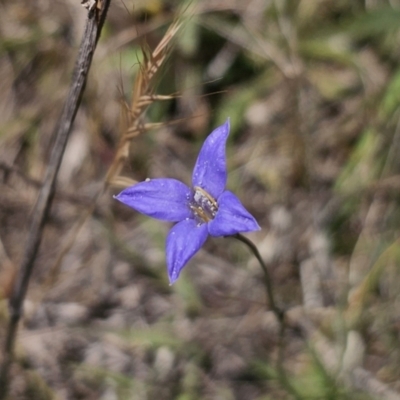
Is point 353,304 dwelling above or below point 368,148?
below

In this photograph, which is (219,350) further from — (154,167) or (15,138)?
(15,138)

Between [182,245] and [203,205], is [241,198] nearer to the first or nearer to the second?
[203,205]

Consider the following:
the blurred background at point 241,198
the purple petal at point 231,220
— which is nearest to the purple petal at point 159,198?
the purple petal at point 231,220

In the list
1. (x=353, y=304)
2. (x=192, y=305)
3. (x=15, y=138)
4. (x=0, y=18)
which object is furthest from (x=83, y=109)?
(x=353, y=304)

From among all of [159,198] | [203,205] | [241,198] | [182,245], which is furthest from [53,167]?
[241,198]

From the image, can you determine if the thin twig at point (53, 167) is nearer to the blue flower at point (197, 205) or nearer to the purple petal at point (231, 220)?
the blue flower at point (197, 205)
